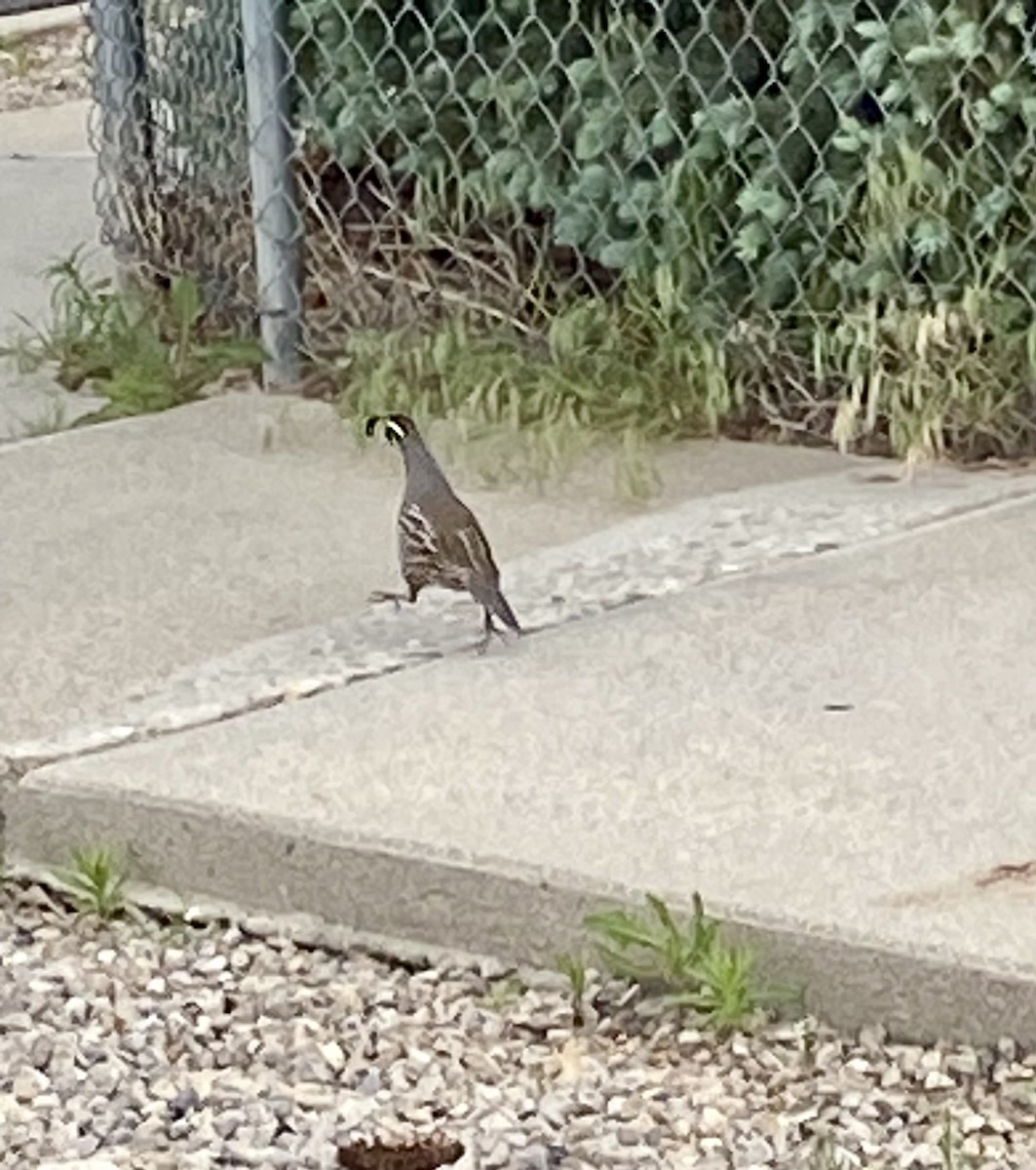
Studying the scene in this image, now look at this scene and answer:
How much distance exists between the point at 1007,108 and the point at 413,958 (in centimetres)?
225

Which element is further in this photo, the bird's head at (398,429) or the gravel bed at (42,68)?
the gravel bed at (42,68)

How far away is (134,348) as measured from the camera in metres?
6.54

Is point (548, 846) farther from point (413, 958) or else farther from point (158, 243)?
point (158, 243)

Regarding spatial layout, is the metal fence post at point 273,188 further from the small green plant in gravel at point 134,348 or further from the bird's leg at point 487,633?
the bird's leg at point 487,633

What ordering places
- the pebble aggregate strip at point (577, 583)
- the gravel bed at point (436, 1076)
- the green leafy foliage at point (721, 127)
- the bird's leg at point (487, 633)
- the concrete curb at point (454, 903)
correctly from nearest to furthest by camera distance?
the gravel bed at point (436, 1076)
the concrete curb at point (454, 903)
the pebble aggregate strip at point (577, 583)
the bird's leg at point (487, 633)
the green leafy foliage at point (721, 127)

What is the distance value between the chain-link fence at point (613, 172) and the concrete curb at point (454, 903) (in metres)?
1.93

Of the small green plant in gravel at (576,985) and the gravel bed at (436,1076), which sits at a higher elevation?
the small green plant in gravel at (576,985)

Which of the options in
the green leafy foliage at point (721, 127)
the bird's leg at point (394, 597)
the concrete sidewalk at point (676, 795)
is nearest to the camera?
the concrete sidewalk at point (676, 795)

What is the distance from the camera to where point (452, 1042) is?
12.0 feet

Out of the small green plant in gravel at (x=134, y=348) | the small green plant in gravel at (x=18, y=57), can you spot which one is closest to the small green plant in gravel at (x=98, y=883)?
the small green plant in gravel at (x=134, y=348)

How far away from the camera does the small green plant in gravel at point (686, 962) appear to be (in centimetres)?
356

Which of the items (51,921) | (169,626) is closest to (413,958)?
(51,921)

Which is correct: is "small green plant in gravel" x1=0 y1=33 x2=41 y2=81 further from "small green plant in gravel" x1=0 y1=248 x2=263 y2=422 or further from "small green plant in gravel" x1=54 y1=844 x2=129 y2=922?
"small green plant in gravel" x1=54 y1=844 x2=129 y2=922

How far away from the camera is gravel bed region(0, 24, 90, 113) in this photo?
11508 mm
